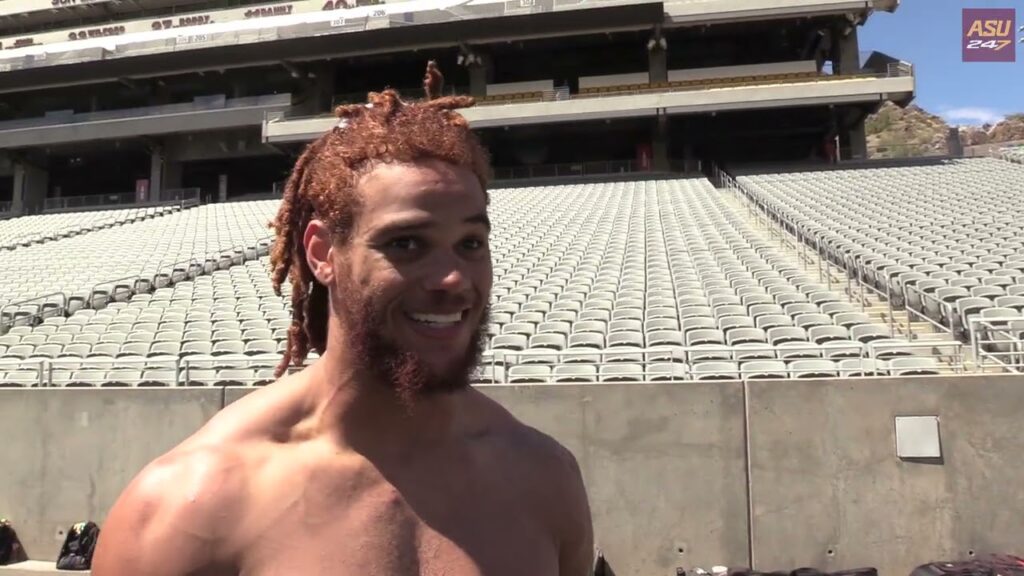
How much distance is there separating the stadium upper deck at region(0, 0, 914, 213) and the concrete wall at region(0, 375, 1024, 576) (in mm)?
20791

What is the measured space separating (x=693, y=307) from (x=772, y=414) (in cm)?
377

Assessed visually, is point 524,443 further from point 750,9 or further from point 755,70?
point 750,9

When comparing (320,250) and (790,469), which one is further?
(790,469)

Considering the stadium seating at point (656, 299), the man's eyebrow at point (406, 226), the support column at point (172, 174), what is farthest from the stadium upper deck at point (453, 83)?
the man's eyebrow at point (406, 226)

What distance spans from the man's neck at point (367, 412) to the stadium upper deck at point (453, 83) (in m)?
23.8

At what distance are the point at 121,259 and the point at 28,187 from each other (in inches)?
780

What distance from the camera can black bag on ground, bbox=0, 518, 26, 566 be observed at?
16.9ft

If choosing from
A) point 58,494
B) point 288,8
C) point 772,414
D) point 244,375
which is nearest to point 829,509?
point 772,414

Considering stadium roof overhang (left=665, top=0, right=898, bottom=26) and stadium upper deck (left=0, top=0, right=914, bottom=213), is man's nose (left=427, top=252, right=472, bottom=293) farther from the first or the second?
stadium roof overhang (left=665, top=0, right=898, bottom=26)

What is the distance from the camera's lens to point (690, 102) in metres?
23.7

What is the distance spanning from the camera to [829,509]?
437 centimetres

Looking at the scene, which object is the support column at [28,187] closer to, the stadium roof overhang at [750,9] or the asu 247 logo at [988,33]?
the stadium roof overhang at [750,9]

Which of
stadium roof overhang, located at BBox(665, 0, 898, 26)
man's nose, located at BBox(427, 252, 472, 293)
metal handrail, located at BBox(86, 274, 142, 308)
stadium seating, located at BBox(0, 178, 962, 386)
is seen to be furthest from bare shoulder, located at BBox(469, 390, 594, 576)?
stadium roof overhang, located at BBox(665, 0, 898, 26)

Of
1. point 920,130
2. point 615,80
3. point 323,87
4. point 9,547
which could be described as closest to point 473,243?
point 9,547
